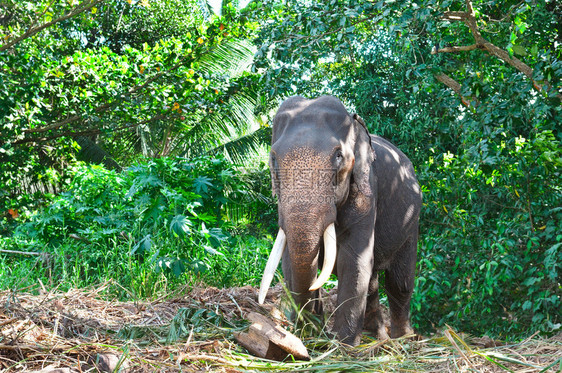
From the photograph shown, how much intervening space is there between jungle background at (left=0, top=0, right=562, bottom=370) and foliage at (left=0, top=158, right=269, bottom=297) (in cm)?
3

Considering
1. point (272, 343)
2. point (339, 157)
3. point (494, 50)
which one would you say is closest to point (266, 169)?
point (494, 50)

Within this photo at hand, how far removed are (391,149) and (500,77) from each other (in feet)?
4.65

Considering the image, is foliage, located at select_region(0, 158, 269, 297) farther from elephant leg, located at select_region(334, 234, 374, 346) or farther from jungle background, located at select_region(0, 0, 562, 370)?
elephant leg, located at select_region(334, 234, 374, 346)

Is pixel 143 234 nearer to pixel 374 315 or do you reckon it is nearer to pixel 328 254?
pixel 374 315

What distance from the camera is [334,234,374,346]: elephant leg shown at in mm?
3463

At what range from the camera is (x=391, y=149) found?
15.0 feet

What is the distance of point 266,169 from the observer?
1218 cm

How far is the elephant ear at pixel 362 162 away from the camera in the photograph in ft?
11.5

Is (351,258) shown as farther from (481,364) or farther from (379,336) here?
(379,336)

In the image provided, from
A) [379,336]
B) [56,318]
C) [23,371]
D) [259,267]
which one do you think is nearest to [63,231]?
[259,267]

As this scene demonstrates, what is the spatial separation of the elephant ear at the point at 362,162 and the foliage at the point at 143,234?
2265mm

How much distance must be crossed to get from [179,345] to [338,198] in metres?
1.19

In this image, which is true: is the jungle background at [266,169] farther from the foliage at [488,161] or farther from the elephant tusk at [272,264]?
the elephant tusk at [272,264]

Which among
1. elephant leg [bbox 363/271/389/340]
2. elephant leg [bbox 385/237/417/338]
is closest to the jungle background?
elephant leg [bbox 385/237/417/338]
